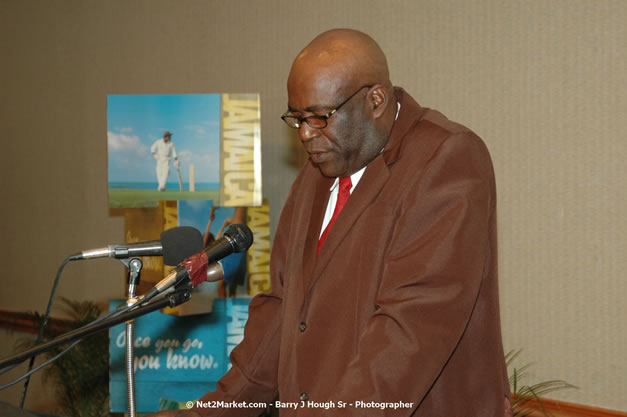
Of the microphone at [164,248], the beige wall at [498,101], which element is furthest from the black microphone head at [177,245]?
the beige wall at [498,101]

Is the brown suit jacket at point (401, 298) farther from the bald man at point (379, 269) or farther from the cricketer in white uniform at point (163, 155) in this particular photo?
the cricketer in white uniform at point (163, 155)

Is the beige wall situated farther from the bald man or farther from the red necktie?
the red necktie

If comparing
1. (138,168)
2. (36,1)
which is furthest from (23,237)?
(138,168)

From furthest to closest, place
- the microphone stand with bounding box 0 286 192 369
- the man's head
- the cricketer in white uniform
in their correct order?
the cricketer in white uniform, the man's head, the microphone stand with bounding box 0 286 192 369

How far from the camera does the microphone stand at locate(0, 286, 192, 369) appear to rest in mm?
1366

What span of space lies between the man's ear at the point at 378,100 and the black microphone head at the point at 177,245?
0.57 metres

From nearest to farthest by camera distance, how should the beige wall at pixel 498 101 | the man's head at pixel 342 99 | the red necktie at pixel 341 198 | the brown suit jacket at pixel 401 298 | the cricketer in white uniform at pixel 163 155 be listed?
the brown suit jacket at pixel 401 298 → the man's head at pixel 342 99 → the red necktie at pixel 341 198 → the beige wall at pixel 498 101 → the cricketer in white uniform at pixel 163 155

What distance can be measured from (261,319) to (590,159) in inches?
64.6

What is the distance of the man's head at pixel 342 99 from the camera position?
170 centimetres

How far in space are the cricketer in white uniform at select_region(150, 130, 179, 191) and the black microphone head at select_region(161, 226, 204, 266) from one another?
1526 millimetres

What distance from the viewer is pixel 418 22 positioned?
3.43 meters

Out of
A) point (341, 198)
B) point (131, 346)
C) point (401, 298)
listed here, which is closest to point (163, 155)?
point (341, 198)

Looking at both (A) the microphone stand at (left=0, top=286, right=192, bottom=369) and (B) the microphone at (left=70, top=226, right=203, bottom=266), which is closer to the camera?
(A) the microphone stand at (left=0, top=286, right=192, bottom=369)

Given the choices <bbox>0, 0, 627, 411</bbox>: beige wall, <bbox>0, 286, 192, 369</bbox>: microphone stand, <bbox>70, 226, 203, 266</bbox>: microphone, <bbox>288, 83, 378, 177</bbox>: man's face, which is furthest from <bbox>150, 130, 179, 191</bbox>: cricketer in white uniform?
<bbox>0, 286, 192, 369</bbox>: microphone stand
